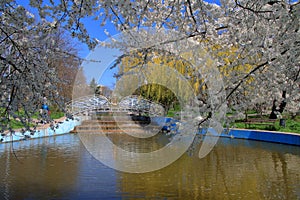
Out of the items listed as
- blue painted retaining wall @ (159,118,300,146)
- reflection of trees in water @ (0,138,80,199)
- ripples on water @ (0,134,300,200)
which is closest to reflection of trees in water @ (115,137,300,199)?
ripples on water @ (0,134,300,200)

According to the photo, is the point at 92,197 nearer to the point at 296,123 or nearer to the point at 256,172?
the point at 256,172

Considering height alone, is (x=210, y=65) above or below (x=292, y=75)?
above

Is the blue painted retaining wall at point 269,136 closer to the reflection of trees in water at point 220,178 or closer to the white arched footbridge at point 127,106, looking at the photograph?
the reflection of trees in water at point 220,178

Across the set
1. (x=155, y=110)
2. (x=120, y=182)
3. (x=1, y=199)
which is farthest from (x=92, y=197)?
(x=155, y=110)

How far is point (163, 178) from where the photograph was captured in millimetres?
5582

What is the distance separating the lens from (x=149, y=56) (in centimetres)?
448

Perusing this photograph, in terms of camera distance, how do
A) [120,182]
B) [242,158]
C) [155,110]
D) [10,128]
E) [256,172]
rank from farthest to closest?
[155,110] → [242,158] → [256,172] → [120,182] → [10,128]

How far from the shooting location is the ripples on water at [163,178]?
15.0ft

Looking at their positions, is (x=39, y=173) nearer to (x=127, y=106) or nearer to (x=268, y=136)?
(x=268, y=136)

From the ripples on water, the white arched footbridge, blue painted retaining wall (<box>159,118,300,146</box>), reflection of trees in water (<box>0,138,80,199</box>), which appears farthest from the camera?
the white arched footbridge

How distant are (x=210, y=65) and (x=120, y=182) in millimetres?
2525

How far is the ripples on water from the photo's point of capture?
15.0ft

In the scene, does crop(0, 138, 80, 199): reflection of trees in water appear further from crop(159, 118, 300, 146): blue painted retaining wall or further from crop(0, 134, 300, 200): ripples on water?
crop(159, 118, 300, 146): blue painted retaining wall

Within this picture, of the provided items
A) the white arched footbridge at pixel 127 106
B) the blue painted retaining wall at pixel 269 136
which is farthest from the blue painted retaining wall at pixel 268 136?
the white arched footbridge at pixel 127 106
